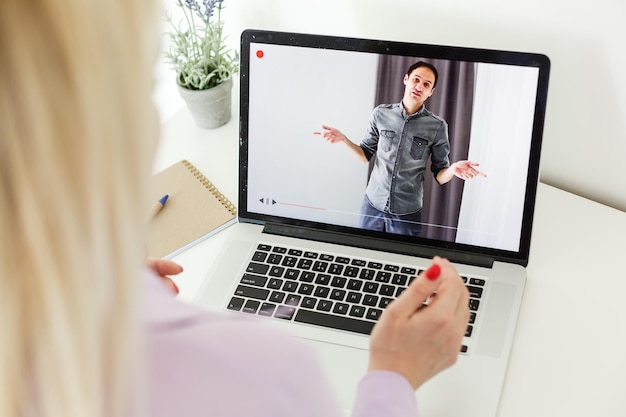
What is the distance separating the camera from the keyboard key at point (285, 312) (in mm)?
823

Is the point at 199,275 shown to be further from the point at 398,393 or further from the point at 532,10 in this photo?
the point at 532,10

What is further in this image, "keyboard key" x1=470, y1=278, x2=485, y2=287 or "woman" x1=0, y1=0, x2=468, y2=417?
"keyboard key" x1=470, y1=278, x2=485, y2=287

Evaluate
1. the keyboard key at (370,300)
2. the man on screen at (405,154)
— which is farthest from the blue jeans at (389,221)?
the keyboard key at (370,300)

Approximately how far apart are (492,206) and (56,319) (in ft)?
1.92

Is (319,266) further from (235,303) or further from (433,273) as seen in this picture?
(433,273)

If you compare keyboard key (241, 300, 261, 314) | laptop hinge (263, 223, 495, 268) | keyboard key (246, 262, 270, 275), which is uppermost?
laptop hinge (263, 223, 495, 268)

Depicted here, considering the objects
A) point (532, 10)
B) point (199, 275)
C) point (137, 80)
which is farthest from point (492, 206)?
point (137, 80)

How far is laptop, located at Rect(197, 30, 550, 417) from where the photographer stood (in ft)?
2.65

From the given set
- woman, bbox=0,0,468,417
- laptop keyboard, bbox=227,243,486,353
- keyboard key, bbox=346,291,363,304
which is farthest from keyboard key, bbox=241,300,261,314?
woman, bbox=0,0,468,417

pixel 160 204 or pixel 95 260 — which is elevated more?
pixel 95 260

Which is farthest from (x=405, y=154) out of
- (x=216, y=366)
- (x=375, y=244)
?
(x=216, y=366)

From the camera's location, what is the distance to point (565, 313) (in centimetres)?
81

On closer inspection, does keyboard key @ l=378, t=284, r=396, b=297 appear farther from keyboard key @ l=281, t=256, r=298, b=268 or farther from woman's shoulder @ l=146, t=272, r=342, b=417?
woman's shoulder @ l=146, t=272, r=342, b=417

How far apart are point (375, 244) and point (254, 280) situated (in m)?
0.15
